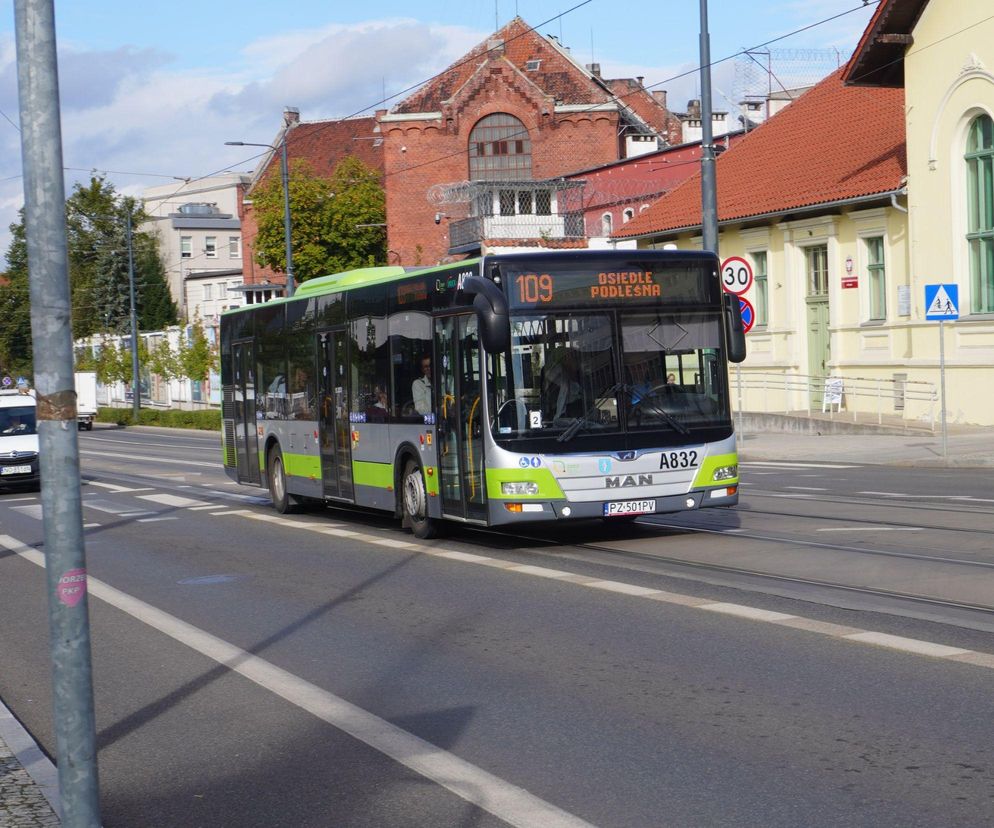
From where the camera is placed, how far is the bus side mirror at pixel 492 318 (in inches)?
517

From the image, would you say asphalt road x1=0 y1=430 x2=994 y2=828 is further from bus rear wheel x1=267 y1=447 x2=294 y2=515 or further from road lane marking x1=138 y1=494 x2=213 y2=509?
road lane marking x1=138 y1=494 x2=213 y2=509

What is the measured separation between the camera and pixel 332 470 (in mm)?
18078

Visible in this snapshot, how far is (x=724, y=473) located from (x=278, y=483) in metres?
7.90

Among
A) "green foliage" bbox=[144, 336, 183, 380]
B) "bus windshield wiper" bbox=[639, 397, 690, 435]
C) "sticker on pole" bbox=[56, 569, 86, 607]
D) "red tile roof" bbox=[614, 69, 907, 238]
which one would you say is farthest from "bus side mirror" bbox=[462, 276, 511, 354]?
"green foliage" bbox=[144, 336, 183, 380]

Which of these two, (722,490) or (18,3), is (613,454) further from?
(18,3)

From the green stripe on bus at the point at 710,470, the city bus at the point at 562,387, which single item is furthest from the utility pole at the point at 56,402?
the green stripe on bus at the point at 710,470

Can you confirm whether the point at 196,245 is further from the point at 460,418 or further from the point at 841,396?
the point at 460,418

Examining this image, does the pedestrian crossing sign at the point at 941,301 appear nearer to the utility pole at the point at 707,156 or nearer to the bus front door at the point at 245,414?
the utility pole at the point at 707,156

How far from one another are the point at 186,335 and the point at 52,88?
72.8m

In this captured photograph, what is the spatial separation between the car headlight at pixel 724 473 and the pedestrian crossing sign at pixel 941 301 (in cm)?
1112

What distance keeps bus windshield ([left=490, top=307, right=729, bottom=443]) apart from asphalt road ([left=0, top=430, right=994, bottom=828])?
1.21m

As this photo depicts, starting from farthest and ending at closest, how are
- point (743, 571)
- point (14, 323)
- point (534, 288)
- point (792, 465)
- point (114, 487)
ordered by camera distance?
point (14, 323) → point (114, 487) → point (792, 465) → point (534, 288) → point (743, 571)

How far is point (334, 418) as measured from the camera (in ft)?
58.8

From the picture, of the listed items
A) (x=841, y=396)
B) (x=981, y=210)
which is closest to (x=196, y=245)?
(x=841, y=396)
